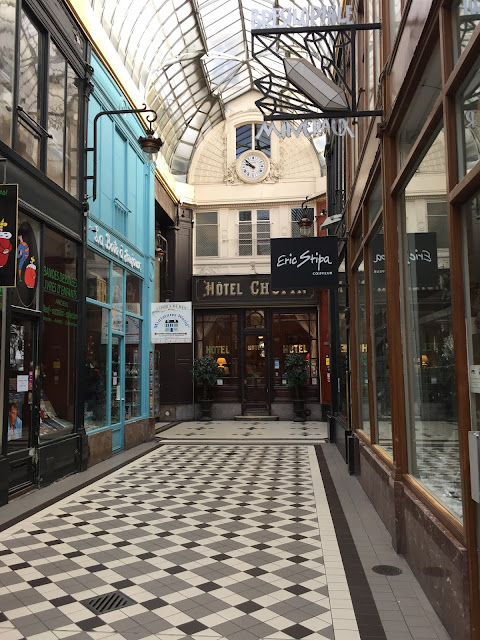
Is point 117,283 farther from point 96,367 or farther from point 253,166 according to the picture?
point 253,166

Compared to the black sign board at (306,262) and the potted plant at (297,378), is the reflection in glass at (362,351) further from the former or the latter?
the potted plant at (297,378)

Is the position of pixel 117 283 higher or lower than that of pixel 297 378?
higher

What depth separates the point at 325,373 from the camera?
15773 millimetres

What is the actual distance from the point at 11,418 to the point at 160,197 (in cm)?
964

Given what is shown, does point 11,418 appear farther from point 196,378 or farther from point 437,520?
point 196,378

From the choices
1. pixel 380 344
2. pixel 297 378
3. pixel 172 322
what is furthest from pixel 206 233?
pixel 380 344

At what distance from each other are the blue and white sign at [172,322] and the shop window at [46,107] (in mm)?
3438

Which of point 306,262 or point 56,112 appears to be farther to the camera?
point 306,262

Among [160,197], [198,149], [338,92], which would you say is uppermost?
[198,149]

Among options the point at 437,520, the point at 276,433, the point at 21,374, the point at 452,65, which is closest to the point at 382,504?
the point at 437,520

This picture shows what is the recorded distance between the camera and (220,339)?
55.6 ft

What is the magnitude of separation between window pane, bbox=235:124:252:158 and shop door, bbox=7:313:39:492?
12.4 m

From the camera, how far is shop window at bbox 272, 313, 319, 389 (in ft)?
54.6

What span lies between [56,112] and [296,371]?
1022cm
